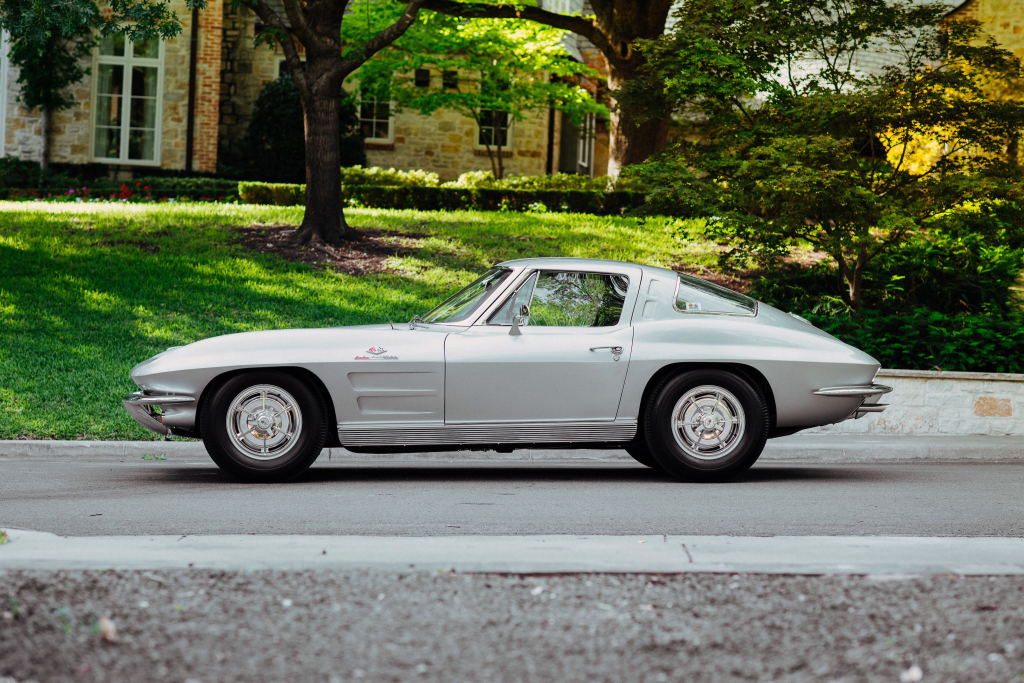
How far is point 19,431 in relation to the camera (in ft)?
29.2

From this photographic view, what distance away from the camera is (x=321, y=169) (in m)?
15.6

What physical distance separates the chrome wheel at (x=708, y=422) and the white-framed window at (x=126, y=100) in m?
21.3

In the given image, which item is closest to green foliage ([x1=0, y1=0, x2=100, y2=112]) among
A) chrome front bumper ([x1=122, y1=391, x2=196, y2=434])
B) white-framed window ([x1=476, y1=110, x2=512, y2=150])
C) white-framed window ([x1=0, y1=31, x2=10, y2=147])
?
white-framed window ([x1=0, y1=31, x2=10, y2=147])

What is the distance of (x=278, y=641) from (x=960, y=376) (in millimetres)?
8862

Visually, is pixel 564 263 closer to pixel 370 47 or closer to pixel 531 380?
pixel 531 380

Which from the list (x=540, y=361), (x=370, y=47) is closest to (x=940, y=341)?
(x=540, y=361)

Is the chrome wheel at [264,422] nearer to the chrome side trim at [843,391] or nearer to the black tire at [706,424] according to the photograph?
the black tire at [706,424]

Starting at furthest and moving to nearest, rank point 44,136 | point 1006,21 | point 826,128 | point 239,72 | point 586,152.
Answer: point 586,152
point 239,72
point 1006,21
point 44,136
point 826,128

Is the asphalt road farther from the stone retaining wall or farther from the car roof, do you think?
the stone retaining wall

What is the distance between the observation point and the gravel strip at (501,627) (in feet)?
10.6

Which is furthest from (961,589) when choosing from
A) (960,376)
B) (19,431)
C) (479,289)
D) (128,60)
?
(128,60)

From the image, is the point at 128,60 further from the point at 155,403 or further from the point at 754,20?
the point at 155,403

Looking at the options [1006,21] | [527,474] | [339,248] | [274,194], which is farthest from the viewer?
[1006,21]

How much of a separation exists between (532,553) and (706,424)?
2.83 meters
